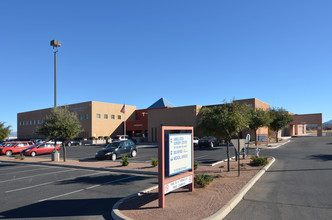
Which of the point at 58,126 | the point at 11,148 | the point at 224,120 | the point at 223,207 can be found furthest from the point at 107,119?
the point at 223,207

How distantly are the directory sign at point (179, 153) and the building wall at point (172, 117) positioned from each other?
29543 millimetres

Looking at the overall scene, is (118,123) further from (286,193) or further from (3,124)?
(286,193)

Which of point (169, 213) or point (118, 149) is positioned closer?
point (169, 213)

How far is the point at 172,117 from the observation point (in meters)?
41.9

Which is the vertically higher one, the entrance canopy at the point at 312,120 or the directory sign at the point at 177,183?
the entrance canopy at the point at 312,120

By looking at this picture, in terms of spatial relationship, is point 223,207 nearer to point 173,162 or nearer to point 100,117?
point 173,162

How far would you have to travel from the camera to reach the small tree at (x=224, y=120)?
10.9 metres

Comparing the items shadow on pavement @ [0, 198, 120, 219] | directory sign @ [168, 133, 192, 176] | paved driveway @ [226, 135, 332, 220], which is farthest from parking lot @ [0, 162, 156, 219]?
paved driveway @ [226, 135, 332, 220]

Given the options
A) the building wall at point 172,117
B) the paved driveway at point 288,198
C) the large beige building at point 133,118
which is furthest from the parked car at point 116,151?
the large beige building at point 133,118

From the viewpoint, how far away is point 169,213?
19.4 feet

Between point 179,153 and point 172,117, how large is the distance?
34577mm

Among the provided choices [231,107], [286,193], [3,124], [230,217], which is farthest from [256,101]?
Answer: [3,124]

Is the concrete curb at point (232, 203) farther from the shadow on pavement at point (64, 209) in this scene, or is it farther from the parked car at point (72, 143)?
the parked car at point (72, 143)

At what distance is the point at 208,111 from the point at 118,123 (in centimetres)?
4518
